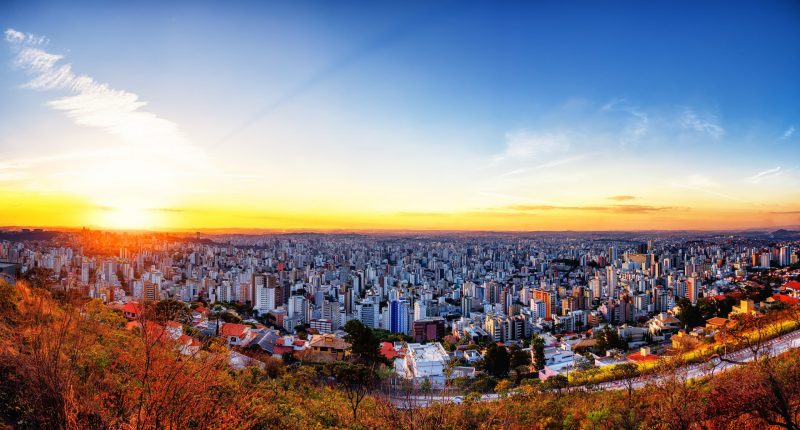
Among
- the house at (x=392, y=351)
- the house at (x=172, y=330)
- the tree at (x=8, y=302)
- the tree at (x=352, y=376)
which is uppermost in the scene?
the tree at (x=8, y=302)

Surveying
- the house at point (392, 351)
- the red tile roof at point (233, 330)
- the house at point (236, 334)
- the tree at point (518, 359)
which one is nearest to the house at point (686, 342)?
the tree at point (518, 359)

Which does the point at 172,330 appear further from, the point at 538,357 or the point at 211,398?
the point at 538,357

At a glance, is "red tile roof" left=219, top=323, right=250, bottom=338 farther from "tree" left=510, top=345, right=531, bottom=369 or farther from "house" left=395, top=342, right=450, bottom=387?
"tree" left=510, top=345, right=531, bottom=369

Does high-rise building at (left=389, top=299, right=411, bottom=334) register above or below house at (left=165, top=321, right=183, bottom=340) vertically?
below

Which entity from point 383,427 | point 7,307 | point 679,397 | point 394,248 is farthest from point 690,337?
point 394,248

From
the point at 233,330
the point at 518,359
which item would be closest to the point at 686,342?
the point at 518,359

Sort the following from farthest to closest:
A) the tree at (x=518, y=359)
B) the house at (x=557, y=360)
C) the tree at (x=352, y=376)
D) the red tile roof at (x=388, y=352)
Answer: the red tile roof at (x=388, y=352) → the tree at (x=518, y=359) → the house at (x=557, y=360) → the tree at (x=352, y=376)

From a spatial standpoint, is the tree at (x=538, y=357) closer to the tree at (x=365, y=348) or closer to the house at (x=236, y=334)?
the tree at (x=365, y=348)

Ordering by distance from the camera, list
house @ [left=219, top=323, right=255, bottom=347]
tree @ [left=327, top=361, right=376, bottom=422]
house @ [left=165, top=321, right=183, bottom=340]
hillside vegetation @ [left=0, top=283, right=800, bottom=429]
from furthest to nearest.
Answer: house @ [left=219, top=323, right=255, bottom=347], tree @ [left=327, top=361, right=376, bottom=422], house @ [left=165, top=321, right=183, bottom=340], hillside vegetation @ [left=0, top=283, right=800, bottom=429]

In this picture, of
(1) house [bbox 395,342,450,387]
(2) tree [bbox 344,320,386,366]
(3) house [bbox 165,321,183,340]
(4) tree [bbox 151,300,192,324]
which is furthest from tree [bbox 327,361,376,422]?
(4) tree [bbox 151,300,192,324]
